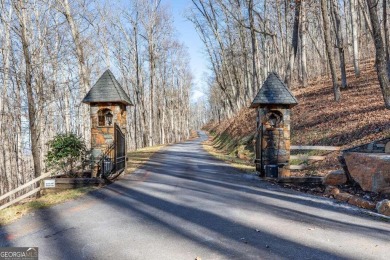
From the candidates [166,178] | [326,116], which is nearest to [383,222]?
[166,178]

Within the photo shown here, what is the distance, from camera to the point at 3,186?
2264 cm

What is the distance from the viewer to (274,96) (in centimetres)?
1030

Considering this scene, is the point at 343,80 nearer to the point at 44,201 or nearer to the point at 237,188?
the point at 237,188

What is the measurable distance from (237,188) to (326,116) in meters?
9.75

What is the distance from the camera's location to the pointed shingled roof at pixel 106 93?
10328 mm

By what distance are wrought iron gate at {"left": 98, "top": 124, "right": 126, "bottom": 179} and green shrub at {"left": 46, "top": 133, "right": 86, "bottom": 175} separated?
0.86m

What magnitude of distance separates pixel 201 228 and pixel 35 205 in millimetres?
4215

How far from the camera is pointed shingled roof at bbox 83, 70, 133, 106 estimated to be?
33.9 feet

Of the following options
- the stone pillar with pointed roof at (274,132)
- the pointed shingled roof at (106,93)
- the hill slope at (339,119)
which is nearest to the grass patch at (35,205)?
the pointed shingled roof at (106,93)

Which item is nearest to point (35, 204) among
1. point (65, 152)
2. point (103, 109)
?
point (65, 152)

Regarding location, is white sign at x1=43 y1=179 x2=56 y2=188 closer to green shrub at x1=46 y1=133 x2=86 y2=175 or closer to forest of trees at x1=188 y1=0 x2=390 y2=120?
green shrub at x1=46 y1=133 x2=86 y2=175

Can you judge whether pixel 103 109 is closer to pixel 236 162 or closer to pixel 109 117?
pixel 109 117

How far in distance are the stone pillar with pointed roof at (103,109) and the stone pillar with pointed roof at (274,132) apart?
16.1ft

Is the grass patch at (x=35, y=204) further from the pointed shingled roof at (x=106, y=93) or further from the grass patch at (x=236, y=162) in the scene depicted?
the grass patch at (x=236, y=162)
